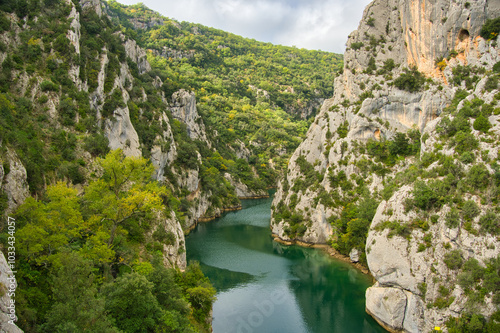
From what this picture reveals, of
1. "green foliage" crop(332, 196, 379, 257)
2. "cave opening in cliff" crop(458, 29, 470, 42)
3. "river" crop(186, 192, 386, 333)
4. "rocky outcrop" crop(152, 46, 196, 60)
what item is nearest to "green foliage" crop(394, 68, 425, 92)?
"cave opening in cliff" crop(458, 29, 470, 42)

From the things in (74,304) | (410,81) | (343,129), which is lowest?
(74,304)

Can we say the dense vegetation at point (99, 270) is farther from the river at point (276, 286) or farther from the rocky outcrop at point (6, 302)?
the river at point (276, 286)

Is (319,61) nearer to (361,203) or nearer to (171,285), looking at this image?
(361,203)

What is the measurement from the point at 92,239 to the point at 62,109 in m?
20.5

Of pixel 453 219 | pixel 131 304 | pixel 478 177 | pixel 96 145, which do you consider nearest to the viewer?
pixel 131 304

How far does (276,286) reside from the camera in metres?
36.5

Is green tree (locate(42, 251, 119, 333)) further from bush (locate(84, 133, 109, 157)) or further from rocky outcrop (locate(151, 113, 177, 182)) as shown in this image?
rocky outcrop (locate(151, 113, 177, 182))

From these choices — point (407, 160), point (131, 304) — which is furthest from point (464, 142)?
point (131, 304)

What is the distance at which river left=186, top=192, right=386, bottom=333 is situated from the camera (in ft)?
93.4

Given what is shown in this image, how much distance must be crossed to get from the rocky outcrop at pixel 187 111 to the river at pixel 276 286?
32.6 meters

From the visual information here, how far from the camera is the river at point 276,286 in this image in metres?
28.5

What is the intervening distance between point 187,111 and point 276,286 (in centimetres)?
5413

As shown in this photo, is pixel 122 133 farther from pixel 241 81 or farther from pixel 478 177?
pixel 241 81

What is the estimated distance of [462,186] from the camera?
88.6 feet
